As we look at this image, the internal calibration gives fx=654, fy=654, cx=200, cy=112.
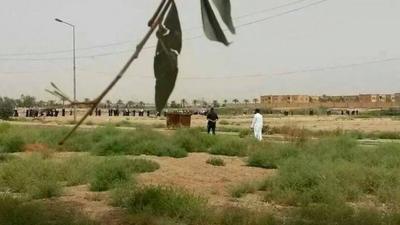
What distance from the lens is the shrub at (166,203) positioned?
11562mm

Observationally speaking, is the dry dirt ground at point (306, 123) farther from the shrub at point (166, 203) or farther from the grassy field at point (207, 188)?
the shrub at point (166, 203)

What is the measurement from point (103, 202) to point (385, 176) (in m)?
7.36

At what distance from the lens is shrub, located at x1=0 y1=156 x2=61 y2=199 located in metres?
14.9

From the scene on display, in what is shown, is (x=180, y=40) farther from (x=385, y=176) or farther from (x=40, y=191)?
(x=385, y=176)

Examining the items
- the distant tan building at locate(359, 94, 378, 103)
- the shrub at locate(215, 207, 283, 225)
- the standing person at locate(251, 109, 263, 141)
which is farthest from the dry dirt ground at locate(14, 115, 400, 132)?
the distant tan building at locate(359, 94, 378, 103)

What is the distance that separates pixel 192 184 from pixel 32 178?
4130 millimetres

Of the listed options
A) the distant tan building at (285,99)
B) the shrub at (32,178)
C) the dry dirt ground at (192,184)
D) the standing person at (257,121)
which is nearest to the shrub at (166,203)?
the dry dirt ground at (192,184)

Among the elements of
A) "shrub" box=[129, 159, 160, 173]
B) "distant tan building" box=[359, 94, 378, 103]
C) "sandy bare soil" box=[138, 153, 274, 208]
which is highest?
"distant tan building" box=[359, 94, 378, 103]

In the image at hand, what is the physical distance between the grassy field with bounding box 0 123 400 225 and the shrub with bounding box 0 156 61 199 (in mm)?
28

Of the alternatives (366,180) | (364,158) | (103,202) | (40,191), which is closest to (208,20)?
(103,202)

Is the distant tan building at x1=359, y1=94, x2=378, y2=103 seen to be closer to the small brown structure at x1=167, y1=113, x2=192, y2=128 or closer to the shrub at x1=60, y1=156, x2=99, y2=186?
the small brown structure at x1=167, y1=113, x2=192, y2=128

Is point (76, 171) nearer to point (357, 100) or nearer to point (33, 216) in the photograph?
point (33, 216)

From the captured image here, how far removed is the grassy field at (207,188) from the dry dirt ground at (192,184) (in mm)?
23

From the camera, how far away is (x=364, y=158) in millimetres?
22500
